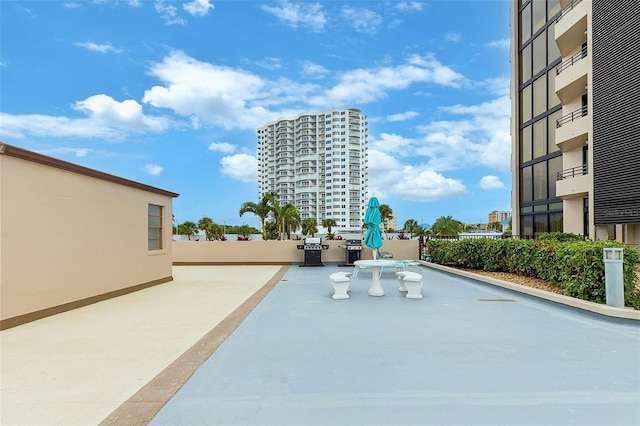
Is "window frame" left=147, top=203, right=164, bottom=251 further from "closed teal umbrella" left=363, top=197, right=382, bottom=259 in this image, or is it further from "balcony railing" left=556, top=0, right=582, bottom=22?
"balcony railing" left=556, top=0, right=582, bottom=22

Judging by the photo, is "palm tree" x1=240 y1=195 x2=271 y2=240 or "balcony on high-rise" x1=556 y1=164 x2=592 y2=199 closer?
"balcony on high-rise" x1=556 y1=164 x2=592 y2=199

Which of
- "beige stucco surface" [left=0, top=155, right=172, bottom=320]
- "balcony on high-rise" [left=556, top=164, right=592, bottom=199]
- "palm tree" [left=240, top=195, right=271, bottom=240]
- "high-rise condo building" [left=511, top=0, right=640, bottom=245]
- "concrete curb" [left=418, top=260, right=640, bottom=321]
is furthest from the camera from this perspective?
"palm tree" [left=240, top=195, right=271, bottom=240]

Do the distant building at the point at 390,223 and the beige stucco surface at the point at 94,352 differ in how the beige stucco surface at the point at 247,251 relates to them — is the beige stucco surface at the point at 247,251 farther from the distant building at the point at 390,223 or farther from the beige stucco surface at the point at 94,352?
the distant building at the point at 390,223

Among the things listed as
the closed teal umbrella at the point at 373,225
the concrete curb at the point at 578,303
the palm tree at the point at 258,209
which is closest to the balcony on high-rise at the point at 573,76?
the concrete curb at the point at 578,303

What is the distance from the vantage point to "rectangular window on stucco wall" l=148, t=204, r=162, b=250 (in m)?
9.44

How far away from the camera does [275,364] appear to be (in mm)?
3482

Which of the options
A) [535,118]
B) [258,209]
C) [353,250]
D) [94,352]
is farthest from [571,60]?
[258,209]

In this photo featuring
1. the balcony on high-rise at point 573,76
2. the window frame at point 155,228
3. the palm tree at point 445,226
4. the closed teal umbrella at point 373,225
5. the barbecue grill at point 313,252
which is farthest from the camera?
the palm tree at point 445,226

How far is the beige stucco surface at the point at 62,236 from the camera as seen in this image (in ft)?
16.9

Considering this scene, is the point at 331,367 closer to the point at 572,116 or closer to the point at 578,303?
the point at 578,303

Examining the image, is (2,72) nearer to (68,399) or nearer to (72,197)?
(72,197)

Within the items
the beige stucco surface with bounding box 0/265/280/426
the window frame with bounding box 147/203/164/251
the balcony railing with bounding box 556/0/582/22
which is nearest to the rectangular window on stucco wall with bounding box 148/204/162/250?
the window frame with bounding box 147/203/164/251

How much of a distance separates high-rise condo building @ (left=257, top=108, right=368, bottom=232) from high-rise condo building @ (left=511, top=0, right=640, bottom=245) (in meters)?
74.4

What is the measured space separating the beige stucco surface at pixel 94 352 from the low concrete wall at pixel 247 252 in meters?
7.77
